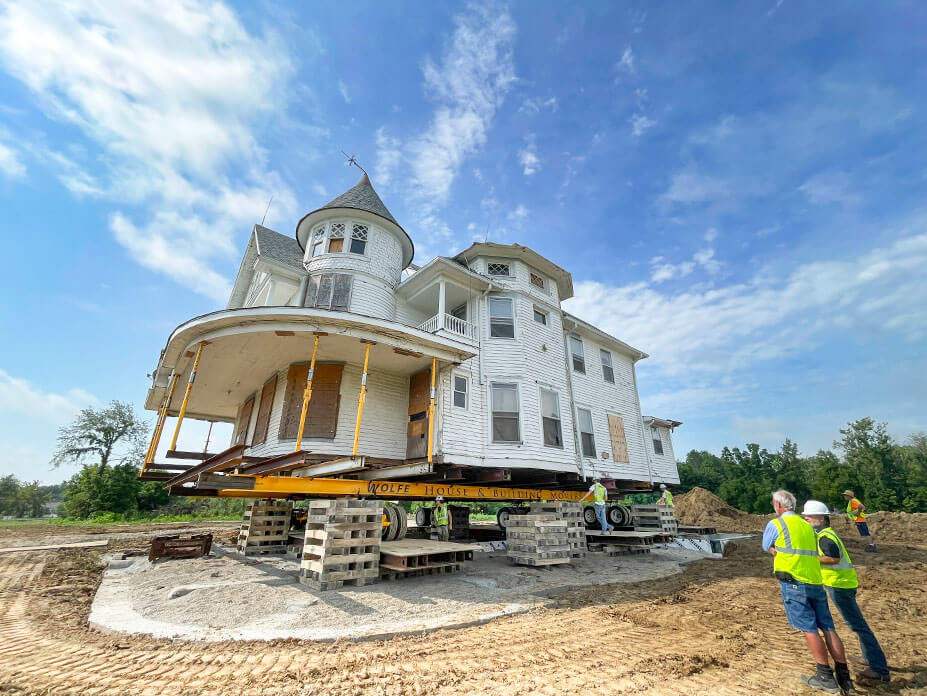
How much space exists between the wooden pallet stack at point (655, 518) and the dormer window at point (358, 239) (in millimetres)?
16462

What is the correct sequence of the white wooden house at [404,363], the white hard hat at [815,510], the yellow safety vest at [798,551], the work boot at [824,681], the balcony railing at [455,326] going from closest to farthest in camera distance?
the work boot at [824,681] → the yellow safety vest at [798,551] → the white hard hat at [815,510] → the white wooden house at [404,363] → the balcony railing at [455,326]

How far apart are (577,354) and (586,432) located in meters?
3.54

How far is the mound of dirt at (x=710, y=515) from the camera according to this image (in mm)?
29234

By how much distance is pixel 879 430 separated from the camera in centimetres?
5434

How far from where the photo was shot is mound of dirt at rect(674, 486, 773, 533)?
95.9ft

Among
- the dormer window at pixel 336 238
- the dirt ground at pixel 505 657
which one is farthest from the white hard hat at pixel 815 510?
the dormer window at pixel 336 238

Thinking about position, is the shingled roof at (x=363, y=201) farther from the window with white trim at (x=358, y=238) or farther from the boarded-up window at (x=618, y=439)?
the boarded-up window at (x=618, y=439)

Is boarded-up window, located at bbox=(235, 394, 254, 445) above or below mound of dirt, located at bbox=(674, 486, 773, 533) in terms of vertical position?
above

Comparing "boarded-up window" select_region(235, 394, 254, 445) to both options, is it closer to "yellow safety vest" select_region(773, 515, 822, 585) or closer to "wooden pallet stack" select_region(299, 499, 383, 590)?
"wooden pallet stack" select_region(299, 499, 383, 590)

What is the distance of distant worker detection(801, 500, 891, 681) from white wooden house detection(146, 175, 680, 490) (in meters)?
7.07

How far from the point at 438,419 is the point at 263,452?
588 centimetres

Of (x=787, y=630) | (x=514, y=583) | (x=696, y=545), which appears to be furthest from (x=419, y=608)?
(x=696, y=545)

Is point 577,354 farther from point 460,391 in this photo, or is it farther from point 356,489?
point 356,489

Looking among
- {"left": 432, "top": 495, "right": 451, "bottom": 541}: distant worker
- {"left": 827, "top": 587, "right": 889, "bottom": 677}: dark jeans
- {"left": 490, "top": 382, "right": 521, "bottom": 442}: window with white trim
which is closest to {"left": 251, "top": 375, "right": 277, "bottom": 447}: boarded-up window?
{"left": 432, "top": 495, "right": 451, "bottom": 541}: distant worker
